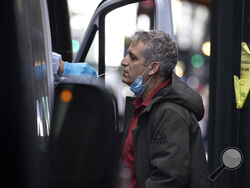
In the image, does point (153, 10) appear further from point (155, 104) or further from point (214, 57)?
point (155, 104)

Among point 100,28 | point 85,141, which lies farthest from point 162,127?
point 100,28

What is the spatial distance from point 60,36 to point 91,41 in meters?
0.81

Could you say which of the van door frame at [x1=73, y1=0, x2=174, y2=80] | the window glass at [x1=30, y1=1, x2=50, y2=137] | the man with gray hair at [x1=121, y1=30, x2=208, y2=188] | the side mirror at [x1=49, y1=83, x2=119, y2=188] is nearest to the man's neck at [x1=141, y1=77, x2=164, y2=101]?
the man with gray hair at [x1=121, y1=30, x2=208, y2=188]

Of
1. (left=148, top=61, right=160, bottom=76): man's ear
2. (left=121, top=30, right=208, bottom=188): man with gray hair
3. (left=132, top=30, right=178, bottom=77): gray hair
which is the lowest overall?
(left=121, top=30, right=208, bottom=188): man with gray hair

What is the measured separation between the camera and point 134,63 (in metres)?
2.46

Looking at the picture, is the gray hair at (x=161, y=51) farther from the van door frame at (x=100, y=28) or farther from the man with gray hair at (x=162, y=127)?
the van door frame at (x=100, y=28)

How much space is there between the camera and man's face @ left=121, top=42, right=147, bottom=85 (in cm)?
244

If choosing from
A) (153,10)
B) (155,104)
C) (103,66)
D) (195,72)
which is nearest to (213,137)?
(155,104)

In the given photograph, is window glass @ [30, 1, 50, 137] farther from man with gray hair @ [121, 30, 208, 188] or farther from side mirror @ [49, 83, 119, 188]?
man with gray hair @ [121, 30, 208, 188]

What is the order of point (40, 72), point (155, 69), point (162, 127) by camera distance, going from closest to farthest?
point (40, 72), point (162, 127), point (155, 69)

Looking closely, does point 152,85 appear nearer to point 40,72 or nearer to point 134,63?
point 134,63

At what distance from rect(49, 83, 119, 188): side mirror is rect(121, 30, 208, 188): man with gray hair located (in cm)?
105

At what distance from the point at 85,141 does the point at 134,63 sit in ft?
5.06

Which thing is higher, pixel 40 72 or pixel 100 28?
pixel 100 28
